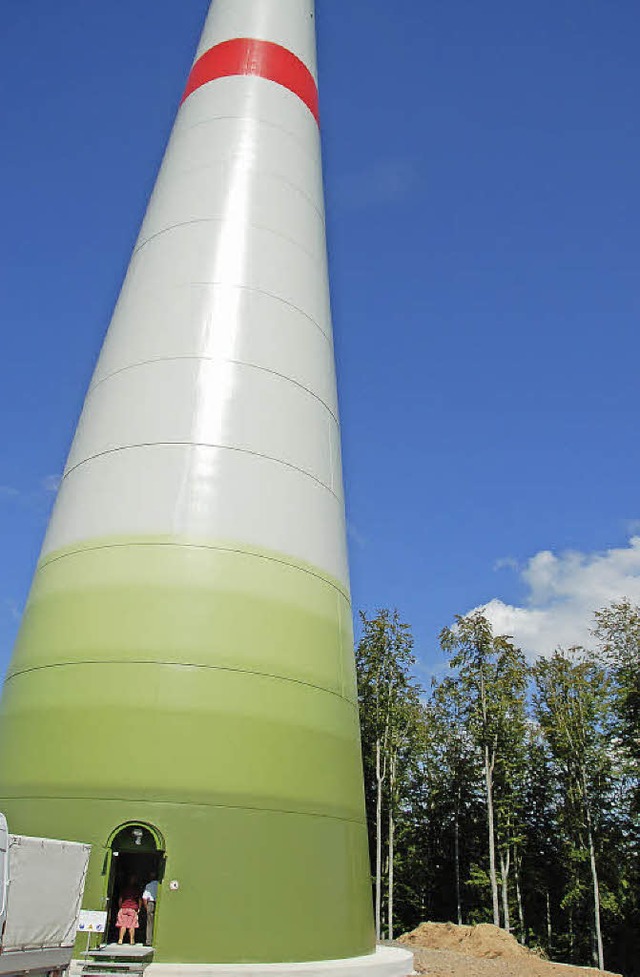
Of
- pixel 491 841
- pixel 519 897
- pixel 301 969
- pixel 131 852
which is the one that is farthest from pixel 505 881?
pixel 131 852

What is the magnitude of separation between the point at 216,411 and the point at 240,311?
2.51 m

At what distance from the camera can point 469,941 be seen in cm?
2184

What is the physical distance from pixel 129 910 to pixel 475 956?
12.9m

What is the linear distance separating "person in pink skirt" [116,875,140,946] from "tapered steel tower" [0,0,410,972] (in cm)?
27

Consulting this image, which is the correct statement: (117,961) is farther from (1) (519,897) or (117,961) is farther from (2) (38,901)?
(1) (519,897)

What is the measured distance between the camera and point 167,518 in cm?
1213

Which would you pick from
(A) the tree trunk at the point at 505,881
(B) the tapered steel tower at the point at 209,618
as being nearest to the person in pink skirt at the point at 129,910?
(B) the tapered steel tower at the point at 209,618

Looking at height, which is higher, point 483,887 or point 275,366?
point 275,366

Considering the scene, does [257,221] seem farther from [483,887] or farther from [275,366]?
[483,887]

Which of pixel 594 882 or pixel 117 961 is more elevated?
pixel 594 882

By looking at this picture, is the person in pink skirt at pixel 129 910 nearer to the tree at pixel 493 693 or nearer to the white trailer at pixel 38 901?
the white trailer at pixel 38 901

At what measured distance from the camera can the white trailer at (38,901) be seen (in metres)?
7.99

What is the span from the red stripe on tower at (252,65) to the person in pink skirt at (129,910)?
18276 mm

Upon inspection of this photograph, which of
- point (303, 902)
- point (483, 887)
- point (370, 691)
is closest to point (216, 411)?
point (303, 902)
